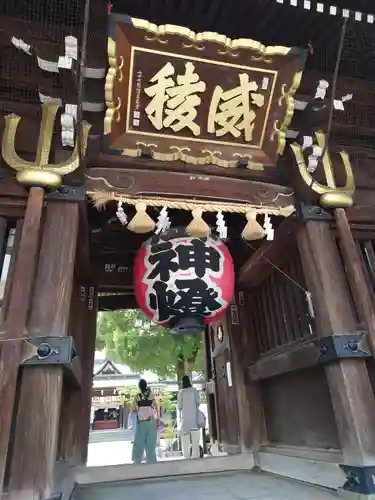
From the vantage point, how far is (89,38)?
3379 millimetres

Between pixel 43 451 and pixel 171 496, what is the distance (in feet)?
5.30

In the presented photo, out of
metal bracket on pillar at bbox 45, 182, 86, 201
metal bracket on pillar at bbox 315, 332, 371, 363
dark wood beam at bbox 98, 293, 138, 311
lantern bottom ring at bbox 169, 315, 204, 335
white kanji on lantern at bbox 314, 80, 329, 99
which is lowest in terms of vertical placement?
metal bracket on pillar at bbox 315, 332, 371, 363

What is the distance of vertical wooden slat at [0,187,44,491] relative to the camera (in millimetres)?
2383

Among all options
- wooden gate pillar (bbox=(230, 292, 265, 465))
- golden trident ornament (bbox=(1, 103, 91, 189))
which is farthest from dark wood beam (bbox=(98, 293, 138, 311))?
golden trident ornament (bbox=(1, 103, 91, 189))

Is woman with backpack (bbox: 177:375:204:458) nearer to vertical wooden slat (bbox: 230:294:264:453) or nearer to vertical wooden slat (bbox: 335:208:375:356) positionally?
vertical wooden slat (bbox: 230:294:264:453)

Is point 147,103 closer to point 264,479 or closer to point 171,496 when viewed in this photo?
point 171,496

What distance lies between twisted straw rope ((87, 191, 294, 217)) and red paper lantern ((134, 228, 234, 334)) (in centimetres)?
36

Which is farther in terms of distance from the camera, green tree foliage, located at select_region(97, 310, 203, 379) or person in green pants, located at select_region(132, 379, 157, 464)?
green tree foliage, located at select_region(97, 310, 203, 379)

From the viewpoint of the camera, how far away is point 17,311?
270 centimetres

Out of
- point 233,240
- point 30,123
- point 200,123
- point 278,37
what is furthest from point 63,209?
point 233,240

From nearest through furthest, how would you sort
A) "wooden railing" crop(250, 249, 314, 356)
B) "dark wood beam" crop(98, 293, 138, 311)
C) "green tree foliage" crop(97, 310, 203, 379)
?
"wooden railing" crop(250, 249, 314, 356) → "dark wood beam" crop(98, 293, 138, 311) → "green tree foliage" crop(97, 310, 203, 379)

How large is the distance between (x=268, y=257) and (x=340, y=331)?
1.53 m

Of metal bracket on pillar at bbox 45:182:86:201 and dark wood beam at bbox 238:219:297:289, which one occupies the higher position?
metal bracket on pillar at bbox 45:182:86:201

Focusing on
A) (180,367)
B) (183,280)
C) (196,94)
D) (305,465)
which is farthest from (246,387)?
(180,367)
